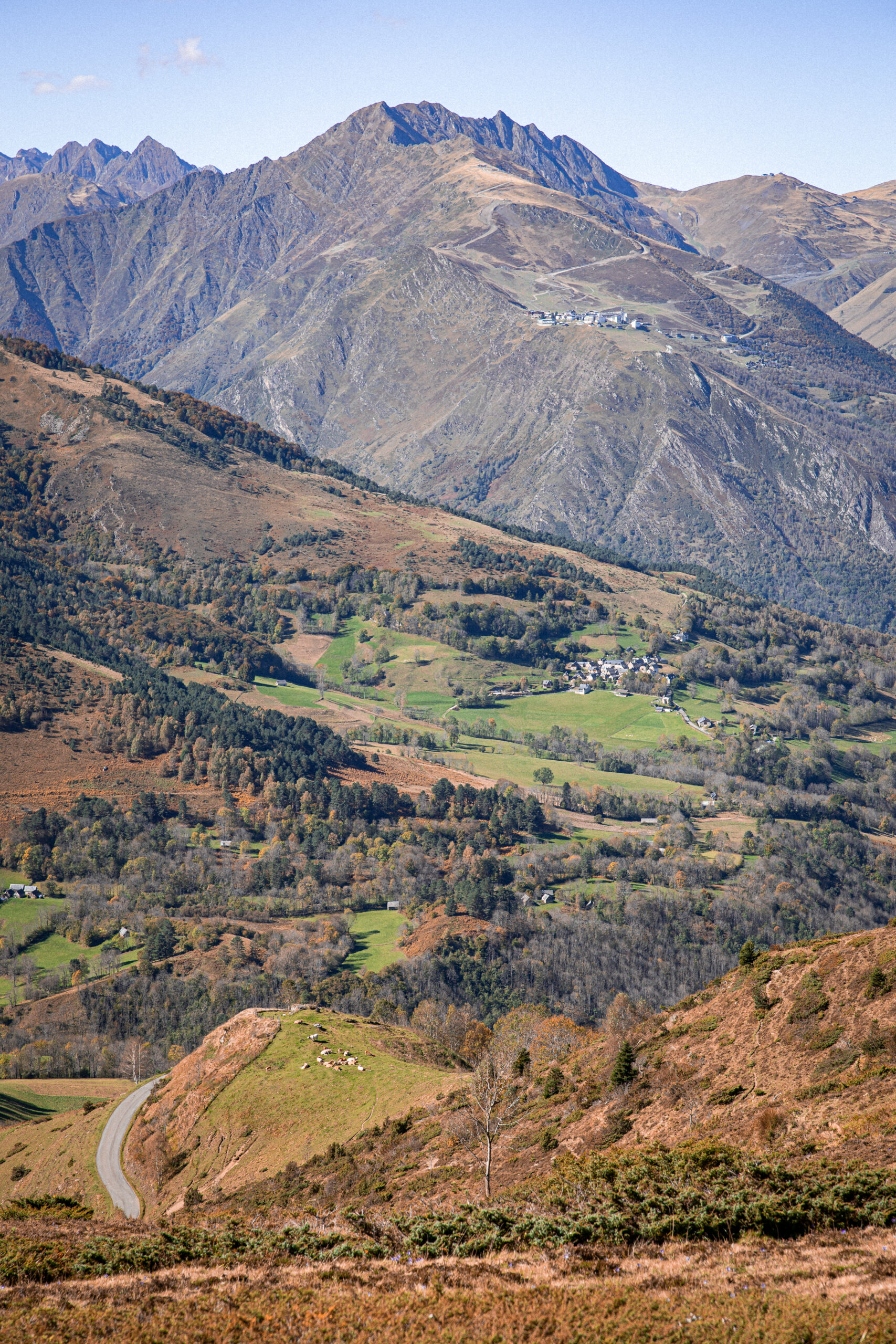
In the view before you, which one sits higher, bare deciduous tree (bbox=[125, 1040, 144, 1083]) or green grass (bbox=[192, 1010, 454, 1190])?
green grass (bbox=[192, 1010, 454, 1190])

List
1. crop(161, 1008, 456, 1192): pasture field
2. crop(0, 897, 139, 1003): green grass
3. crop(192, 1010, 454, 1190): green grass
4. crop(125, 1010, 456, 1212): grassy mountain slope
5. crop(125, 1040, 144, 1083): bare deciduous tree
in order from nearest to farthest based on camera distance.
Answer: crop(161, 1008, 456, 1192): pasture field
crop(192, 1010, 454, 1190): green grass
crop(125, 1010, 456, 1212): grassy mountain slope
crop(125, 1040, 144, 1083): bare deciduous tree
crop(0, 897, 139, 1003): green grass

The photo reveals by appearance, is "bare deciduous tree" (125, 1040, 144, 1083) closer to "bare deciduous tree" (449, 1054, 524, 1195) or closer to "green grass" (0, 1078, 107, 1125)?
"green grass" (0, 1078, 107, 1125)

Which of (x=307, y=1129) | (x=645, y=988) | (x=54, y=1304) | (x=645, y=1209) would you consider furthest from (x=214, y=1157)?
(x=645, y=988)

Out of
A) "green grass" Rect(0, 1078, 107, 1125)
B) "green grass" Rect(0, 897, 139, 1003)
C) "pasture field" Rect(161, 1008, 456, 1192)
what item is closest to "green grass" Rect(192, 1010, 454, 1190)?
"pasture field" Rect(161, 1008, 456, 1192)

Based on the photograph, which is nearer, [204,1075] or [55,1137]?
[204,1075]

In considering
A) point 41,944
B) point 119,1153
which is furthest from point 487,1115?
point 41,944

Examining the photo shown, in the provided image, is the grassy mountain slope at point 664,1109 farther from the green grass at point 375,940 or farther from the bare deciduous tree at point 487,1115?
the green grass at point 375,940

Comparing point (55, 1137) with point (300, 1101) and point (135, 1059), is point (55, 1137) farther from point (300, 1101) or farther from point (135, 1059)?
point (135, 1059)
